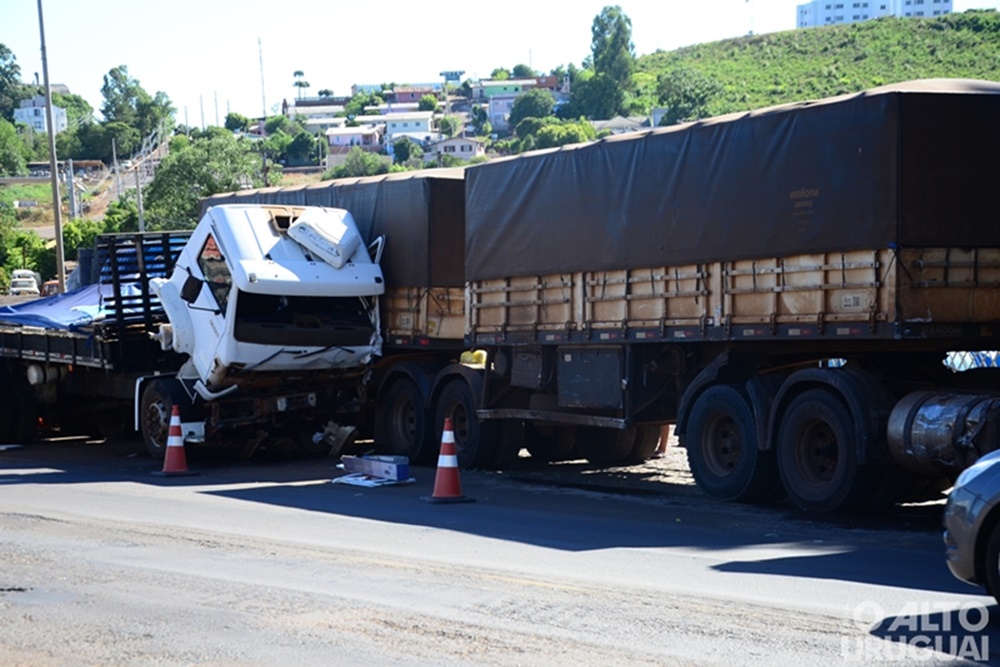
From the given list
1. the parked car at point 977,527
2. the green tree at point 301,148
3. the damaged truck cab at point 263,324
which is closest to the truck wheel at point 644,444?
the damaged truck cab at point 263,324

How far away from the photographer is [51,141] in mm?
35312

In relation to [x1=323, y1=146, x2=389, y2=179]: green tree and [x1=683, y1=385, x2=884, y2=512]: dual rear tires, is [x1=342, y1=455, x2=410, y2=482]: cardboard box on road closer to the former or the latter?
[x1=683, y1=385, x2=884, y2=512]: dual rear tires

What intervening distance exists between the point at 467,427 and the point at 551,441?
4.45 ft

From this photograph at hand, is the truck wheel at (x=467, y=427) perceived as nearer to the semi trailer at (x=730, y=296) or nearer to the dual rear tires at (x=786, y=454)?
the semi trailer at (x=730, y=296)

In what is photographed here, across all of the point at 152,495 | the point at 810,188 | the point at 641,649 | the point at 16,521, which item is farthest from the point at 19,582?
the point at 810,188

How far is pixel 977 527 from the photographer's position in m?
7.66

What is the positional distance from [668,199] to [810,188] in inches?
80.9

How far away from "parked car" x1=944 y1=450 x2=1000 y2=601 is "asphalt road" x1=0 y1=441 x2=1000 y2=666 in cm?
28

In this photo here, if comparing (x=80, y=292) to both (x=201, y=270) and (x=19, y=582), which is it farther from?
(x=19, y=582)

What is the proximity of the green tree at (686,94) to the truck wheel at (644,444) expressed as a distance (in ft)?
349

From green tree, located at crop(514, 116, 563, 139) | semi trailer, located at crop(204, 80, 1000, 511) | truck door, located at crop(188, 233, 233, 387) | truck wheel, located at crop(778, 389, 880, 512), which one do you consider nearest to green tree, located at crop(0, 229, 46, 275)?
truck door, located at crop(188, 233, 233, 387)

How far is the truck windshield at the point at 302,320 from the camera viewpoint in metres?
17.4

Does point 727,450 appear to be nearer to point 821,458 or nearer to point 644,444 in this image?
point 821,458

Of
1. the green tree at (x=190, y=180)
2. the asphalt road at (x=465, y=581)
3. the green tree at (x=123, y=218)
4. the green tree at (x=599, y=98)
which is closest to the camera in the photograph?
the asphalt road at (x=465, y=581)
